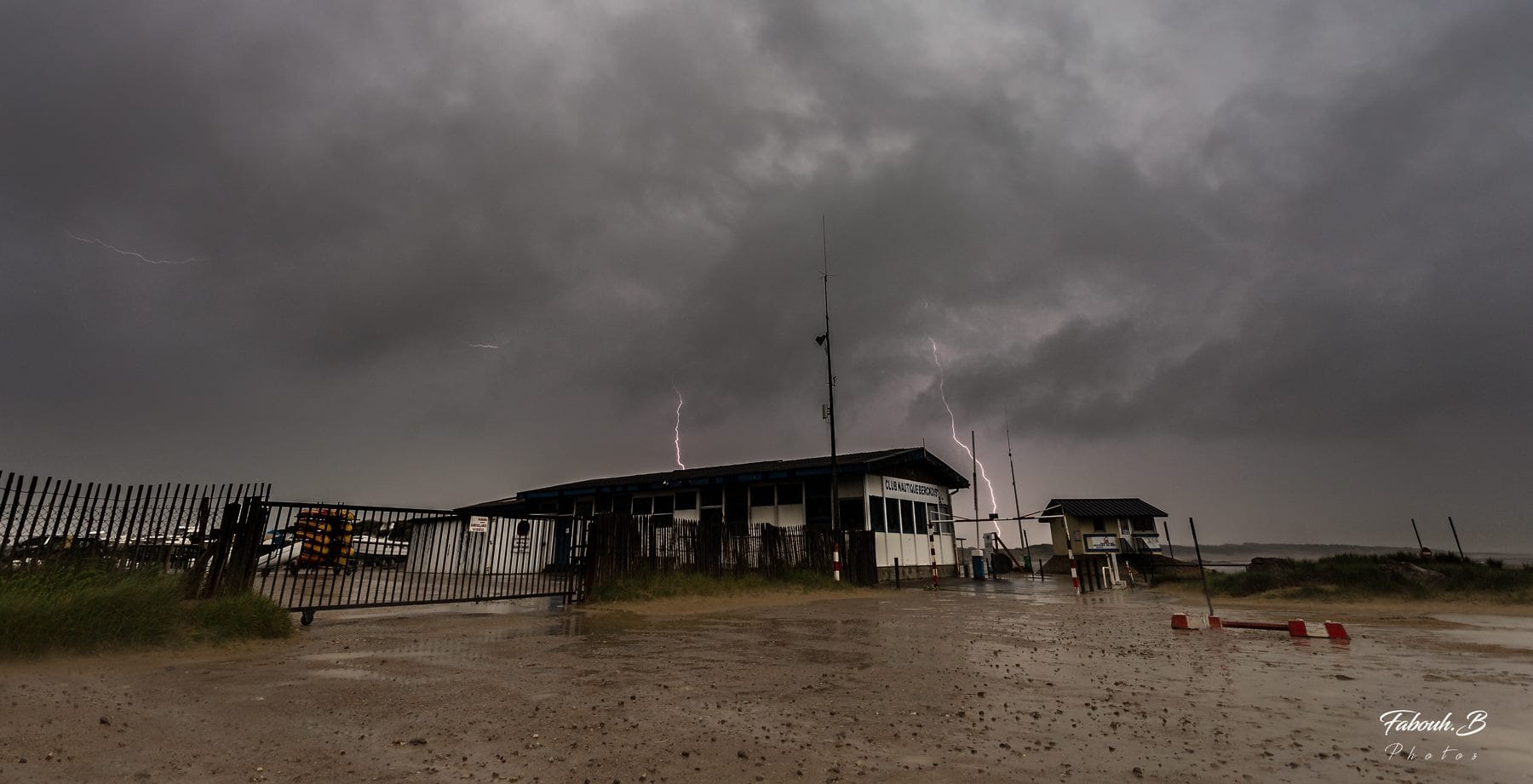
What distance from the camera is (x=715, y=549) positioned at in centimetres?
1680

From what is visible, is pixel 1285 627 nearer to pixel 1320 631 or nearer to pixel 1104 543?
pixel 1320 631

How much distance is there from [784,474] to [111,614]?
19.1 metres

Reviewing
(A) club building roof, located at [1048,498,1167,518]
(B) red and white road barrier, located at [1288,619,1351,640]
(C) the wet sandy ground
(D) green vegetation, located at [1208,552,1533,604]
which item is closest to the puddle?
(C) the wet sandy ground

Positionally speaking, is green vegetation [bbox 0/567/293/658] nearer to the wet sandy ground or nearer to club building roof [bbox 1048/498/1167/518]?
the wet sandy ground

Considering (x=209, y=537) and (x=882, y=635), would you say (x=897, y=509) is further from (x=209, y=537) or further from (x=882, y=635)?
(x=209, y=537)

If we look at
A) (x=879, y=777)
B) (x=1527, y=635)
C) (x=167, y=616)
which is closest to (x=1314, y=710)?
(x=879, y=777)

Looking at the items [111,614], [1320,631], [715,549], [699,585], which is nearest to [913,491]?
[715,549]

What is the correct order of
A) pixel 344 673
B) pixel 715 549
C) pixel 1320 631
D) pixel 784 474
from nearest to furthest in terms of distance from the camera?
pixel 344 673, pixel 1320 631, pixel 715 549, pixel 784 474

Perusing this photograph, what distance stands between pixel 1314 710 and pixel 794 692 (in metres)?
3.73

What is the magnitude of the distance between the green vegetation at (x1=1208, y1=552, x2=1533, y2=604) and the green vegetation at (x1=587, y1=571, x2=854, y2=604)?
1219 centimetres

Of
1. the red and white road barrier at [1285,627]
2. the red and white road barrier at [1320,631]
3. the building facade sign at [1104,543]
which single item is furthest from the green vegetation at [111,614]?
the building facade sign at [1104,543]

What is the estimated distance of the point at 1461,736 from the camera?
12.9 ft

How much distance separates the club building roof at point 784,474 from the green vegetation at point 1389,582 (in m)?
11.0

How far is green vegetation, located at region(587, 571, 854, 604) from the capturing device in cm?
1352
